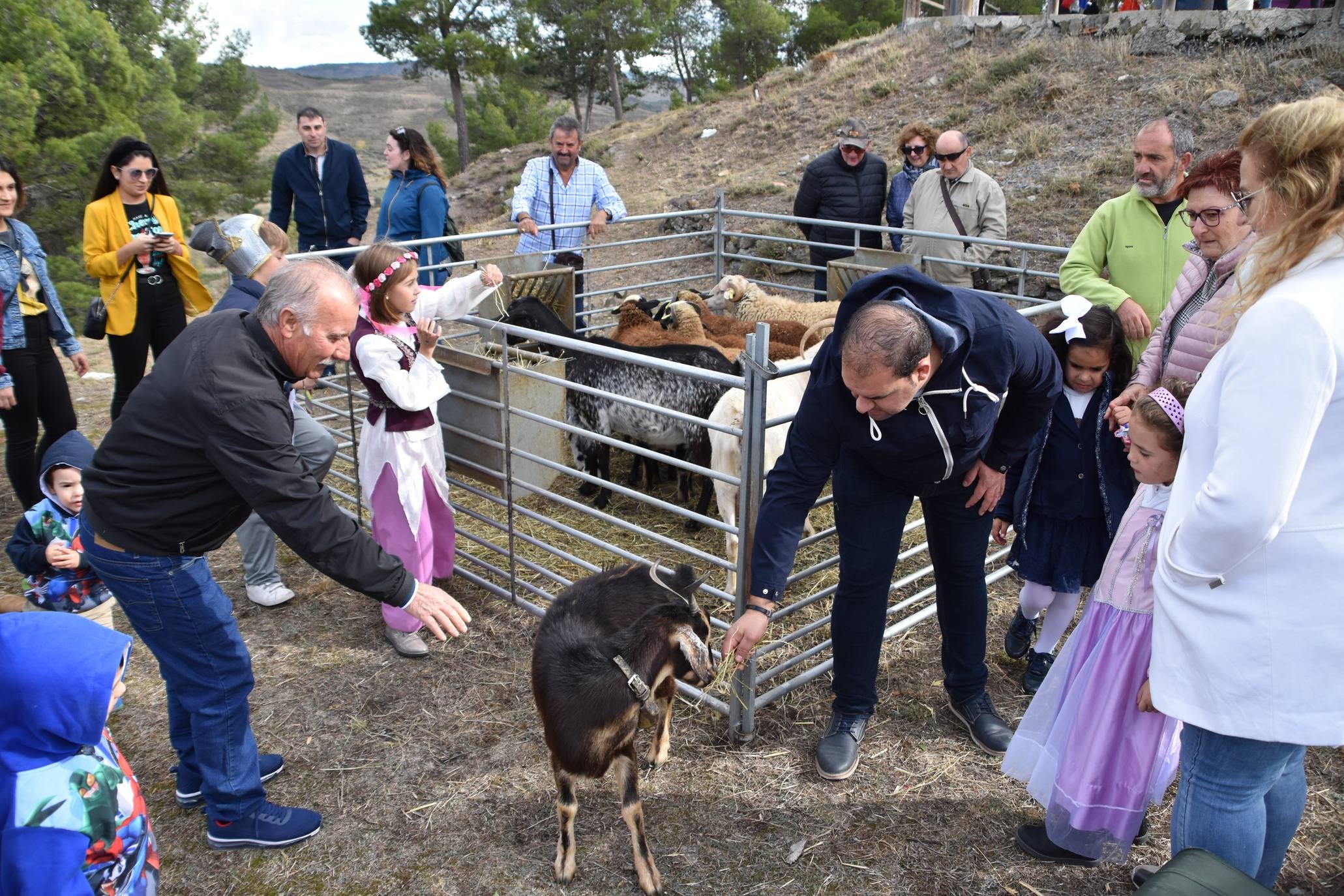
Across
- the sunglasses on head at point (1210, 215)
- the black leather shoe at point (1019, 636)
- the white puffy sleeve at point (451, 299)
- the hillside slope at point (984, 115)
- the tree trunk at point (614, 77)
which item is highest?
the tree trunk at point (614, 77)

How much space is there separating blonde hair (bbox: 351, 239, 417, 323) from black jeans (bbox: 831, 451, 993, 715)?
216 cm

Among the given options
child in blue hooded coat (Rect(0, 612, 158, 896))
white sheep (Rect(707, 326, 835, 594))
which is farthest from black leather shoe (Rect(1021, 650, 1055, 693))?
child in blue hooded coat (Rect(0, 612, 158, 896))

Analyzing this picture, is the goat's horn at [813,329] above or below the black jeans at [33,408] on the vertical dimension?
above

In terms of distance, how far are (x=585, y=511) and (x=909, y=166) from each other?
17.6 ft

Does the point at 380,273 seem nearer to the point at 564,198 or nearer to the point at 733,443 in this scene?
the point at 733,443

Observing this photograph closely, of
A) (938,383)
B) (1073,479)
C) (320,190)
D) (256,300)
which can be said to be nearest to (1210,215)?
(1073,479)

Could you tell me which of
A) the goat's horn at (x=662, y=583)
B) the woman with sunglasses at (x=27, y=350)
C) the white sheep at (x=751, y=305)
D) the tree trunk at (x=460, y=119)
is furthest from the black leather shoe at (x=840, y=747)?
the tree trunk at (x=460, y=119)

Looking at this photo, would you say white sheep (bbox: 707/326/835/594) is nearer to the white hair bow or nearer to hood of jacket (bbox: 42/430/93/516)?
the white hair bow

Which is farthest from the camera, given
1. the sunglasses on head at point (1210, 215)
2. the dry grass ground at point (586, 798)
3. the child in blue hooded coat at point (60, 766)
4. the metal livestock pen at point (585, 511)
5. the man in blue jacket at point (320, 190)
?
the man in blue jacket at point (320, 190)

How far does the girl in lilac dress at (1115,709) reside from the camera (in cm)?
286

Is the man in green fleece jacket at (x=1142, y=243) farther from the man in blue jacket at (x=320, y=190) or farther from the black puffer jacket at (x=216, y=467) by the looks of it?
the man in blue jacket at (x=320, y=190)

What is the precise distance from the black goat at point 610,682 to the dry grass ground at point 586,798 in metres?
0.27

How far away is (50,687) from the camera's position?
2109 mm

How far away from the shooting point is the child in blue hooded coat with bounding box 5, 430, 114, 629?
12.6ft
